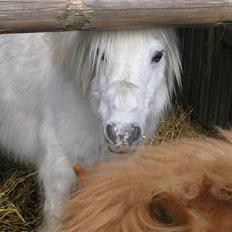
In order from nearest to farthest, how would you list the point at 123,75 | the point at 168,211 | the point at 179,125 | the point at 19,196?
the point at 168,211
the point at 123,75
the point at 19,196
the point at 179,125

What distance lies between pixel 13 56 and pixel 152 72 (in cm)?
87

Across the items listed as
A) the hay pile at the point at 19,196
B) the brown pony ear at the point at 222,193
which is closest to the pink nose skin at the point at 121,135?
the hay pile at the point at 19,196

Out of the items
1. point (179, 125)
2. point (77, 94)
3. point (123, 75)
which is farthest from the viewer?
point (179, 125)

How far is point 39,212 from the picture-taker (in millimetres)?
3061

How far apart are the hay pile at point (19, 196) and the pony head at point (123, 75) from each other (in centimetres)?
55

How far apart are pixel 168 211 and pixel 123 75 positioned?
1.19m

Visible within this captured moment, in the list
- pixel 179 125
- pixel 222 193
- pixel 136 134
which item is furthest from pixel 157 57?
pixel 179 125

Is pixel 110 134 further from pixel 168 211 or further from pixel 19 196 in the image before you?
pixel 19 196

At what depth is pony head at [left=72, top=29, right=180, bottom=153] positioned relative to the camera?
1.99m

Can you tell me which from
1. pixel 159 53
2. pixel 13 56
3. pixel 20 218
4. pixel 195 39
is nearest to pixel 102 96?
pixel 159 53

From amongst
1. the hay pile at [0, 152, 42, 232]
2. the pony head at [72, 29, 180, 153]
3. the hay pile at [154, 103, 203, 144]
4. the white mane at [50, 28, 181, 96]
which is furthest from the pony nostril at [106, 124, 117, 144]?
the hay pile at [154, 103, 203, 144]

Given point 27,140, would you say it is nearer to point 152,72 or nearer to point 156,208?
point 152,72

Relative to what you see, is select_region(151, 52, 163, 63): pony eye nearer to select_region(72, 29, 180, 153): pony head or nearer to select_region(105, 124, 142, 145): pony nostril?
select_region(72, 29, 180, 153): pony head

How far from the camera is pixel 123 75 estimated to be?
2.07m
